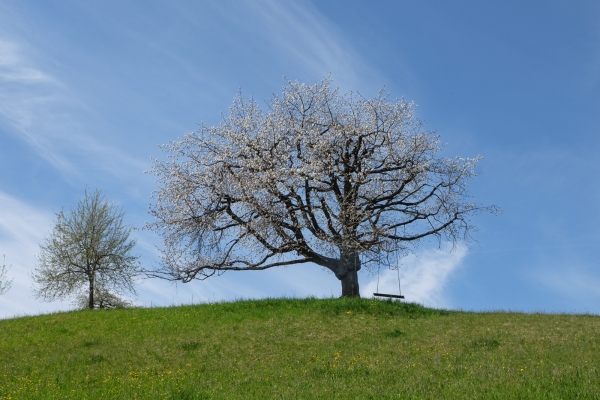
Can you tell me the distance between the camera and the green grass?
45.7 feet

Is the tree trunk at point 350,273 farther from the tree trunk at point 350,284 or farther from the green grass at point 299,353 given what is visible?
the green grass at point 299,353

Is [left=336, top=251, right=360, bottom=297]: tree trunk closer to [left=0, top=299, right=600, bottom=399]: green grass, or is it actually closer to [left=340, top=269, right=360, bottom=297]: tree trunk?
[left=340, top=269, right=360, bottom=297]: tree trunk

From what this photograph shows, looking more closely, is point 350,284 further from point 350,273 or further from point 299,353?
point 299,353

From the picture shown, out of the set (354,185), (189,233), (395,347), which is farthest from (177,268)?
(395,347)

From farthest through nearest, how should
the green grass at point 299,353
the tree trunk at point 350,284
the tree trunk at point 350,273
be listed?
the tree trunk at point 350,284, the tree trunk at point 350,273, the green grass at point 299,353

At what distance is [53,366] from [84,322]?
7.95 metres

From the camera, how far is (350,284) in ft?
98.5

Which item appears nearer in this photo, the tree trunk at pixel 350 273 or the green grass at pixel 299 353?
the green grass at pixel 299 353

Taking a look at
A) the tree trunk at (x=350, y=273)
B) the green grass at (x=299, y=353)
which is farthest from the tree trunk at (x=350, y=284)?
the green grass at (x=299, y=353)

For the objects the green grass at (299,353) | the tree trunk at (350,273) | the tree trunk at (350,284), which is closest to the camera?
the green grass at (299,353)

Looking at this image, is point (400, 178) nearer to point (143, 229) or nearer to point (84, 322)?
point (143, 229)

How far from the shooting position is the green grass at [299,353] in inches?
549

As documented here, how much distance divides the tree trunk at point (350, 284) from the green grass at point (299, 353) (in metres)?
2.54

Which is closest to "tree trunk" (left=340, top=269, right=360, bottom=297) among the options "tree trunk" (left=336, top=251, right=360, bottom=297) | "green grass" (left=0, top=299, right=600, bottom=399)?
"tree trunk" (left=336, top=251, right=360, bottom=297)
